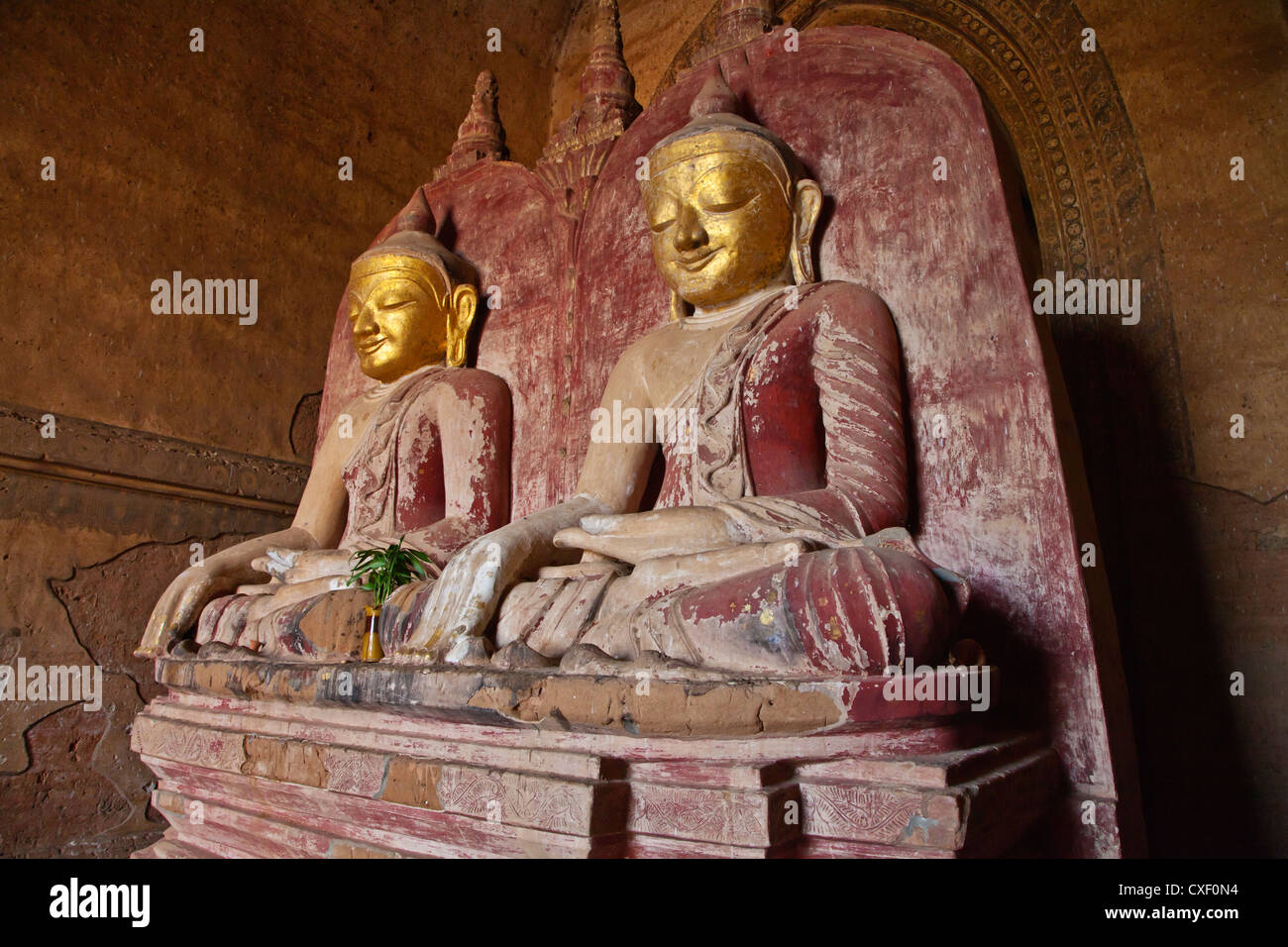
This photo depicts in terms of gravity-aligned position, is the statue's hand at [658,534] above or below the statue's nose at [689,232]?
below

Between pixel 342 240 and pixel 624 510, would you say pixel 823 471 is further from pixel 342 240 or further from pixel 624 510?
pixel 342 240

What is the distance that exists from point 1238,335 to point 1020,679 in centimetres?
182

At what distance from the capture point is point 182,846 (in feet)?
8.22

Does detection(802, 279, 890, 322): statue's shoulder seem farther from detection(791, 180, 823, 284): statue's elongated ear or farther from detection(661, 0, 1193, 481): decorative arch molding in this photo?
detection(661, 0, 1193, 481): decorative arch molding

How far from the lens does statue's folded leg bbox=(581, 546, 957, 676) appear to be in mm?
1473

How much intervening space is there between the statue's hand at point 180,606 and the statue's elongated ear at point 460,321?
1.18 metres

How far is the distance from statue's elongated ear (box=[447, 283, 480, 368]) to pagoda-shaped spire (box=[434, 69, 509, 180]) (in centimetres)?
71

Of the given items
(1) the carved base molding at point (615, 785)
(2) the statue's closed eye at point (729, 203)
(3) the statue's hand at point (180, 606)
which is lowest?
(1) the carved base molding at point (615, 785)

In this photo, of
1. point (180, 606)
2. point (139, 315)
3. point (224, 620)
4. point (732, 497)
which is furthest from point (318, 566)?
point (139, 315)

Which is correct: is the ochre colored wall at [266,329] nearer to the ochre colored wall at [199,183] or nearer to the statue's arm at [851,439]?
the ochre colored wall at [199,183]

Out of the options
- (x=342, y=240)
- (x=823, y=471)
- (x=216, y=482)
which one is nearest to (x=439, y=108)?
(x=342, y=240)

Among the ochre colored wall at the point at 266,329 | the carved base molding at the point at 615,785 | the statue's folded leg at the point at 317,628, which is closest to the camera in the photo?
the carved base molding at the point at 615,785

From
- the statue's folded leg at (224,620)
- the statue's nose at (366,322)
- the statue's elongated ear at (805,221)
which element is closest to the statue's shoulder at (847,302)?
the statue's elongated ear at (805,221)

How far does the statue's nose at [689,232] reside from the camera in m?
2.55
